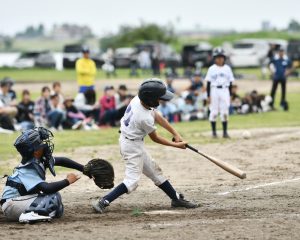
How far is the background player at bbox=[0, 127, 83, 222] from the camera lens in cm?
921

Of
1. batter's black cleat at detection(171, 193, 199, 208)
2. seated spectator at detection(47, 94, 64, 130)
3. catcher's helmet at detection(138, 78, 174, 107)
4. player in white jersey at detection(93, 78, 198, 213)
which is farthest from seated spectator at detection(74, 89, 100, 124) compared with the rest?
catcher's helmet at detection(138, 78, 174, 107)

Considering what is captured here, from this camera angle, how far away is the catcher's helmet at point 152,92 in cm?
955

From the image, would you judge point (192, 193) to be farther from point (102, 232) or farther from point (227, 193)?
point (102, 232)

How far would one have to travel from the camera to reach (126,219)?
9375 millimetres

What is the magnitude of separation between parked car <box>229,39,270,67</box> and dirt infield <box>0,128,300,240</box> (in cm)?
3569

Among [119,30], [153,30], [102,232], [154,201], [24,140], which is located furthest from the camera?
[119,30]

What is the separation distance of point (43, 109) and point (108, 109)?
66.3 inches

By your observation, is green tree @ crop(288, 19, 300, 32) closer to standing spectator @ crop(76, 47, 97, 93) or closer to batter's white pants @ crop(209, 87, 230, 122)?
standing spectator @ crop(76, 47, 97, 93)

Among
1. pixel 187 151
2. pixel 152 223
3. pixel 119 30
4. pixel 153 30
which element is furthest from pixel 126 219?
pixel 119 30

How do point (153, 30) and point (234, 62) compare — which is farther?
Answer: point (153, 30)

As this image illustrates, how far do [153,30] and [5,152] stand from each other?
5995cm

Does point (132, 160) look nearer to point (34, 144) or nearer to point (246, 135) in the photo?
point (34, 144)

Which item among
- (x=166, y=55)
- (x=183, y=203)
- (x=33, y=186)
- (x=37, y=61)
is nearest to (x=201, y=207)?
(x=183, y=203)

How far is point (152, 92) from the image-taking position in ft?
31.3
